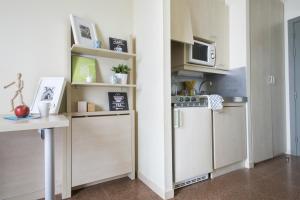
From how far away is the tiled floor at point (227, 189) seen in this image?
1.59 meters

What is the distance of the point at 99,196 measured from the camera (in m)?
1.63

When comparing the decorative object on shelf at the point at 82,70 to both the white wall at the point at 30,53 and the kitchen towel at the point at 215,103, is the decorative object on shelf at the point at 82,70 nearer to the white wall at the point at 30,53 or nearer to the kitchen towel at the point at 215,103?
the white wall at the point at 30,53

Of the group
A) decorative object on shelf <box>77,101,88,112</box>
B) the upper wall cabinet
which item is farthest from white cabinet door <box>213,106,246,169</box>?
decorative object on shelf <box>77,101,88,112</box>

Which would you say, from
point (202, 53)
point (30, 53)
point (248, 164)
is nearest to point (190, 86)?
point (202, 53)

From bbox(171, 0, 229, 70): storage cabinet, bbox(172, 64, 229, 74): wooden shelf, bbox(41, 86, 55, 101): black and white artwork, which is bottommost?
bbox(41, 86, 55, 101): black and white artwork

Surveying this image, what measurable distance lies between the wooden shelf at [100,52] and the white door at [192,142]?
859 millimetres

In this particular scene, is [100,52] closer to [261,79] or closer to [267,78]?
[261,79]

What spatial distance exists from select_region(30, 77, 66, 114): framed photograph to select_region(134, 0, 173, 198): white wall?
821 millimetres

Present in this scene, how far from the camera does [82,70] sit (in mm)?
1794

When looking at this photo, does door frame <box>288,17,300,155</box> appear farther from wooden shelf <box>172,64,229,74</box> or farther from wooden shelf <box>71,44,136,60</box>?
wooden shelf <box>71,44,136,60</box>

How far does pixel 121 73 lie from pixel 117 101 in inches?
12.9

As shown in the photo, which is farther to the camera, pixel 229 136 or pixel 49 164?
pixel 229 136

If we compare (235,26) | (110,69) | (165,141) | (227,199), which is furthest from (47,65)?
(235,26)

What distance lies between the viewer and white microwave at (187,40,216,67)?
2068mm
